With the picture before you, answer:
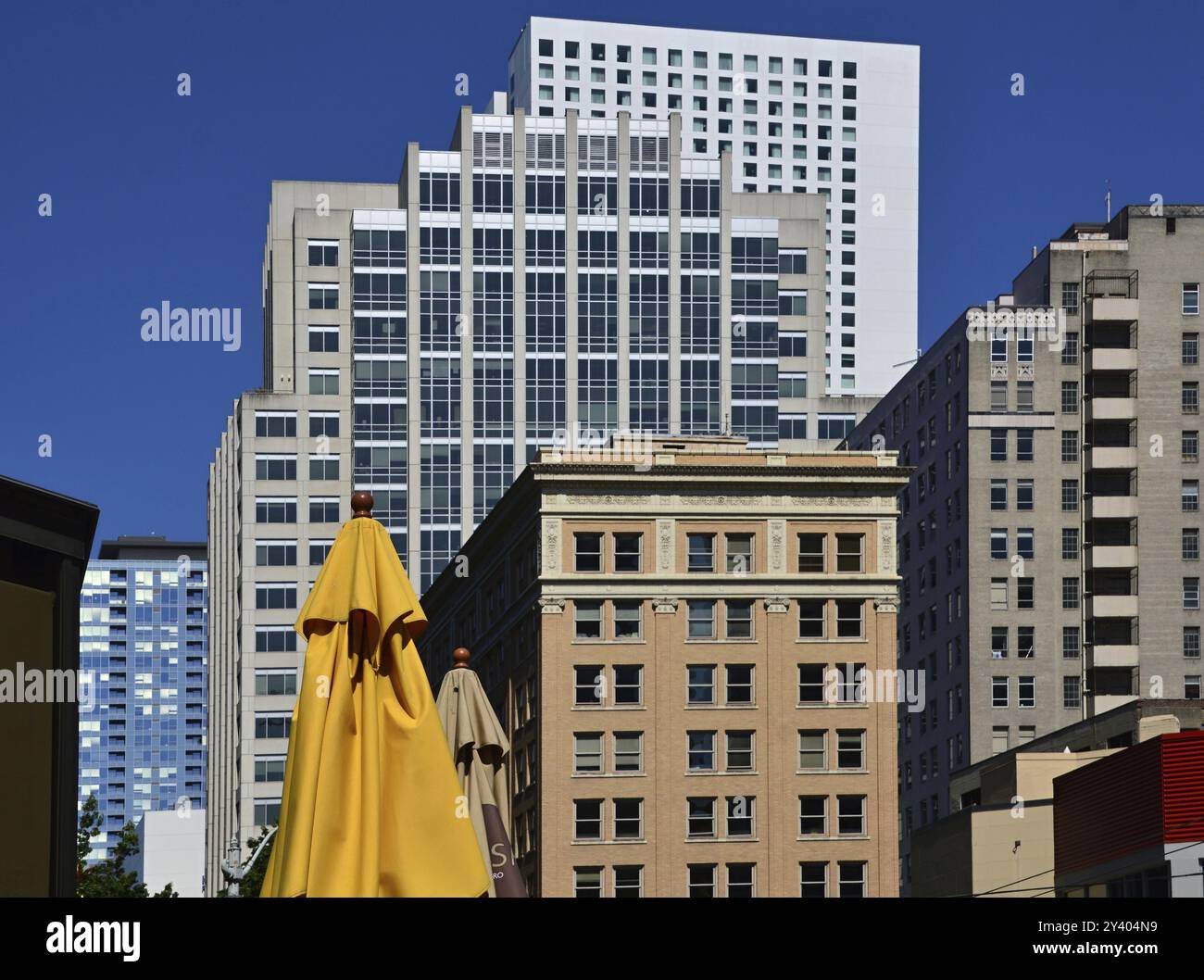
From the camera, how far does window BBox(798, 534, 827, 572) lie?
313 feet

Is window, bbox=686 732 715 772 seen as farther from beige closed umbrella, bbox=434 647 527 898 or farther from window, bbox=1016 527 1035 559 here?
beige closed umbrella, bbox=434 647 527 898

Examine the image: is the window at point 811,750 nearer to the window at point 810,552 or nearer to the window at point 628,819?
the window at point 628,819

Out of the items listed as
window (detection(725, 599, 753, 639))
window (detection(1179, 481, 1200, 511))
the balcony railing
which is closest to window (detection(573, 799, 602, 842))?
window (detection(725, 599, 753, 639))

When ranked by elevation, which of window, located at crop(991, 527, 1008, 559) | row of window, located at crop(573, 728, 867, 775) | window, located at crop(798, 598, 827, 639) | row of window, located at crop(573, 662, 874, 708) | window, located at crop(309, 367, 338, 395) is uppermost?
window, located at crop(309, 367, 338, 395)

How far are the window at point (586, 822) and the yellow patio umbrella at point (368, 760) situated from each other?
76.7m

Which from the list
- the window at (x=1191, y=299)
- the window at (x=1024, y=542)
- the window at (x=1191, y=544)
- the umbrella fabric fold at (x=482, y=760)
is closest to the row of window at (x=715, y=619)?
the window at (x=1024, y=542)

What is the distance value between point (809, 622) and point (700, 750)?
7.97m

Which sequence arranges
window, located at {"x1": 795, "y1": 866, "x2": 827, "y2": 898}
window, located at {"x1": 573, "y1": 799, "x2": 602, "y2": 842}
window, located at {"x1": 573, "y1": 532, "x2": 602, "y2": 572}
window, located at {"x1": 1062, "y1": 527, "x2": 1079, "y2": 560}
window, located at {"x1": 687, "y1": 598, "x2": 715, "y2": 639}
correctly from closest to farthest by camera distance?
window, located at {"x1": 795, "y1": 866, "x2": 827, "y2": 898}, window, located at {"x1": 573, "y1": 799, "x2": 602, "y2": 842}, window, located at {"x1": 687, "y1": 598, "x2": 715, "y2": 639}, window, located at {"x1": 573, "y1": 532, "x2": 602, "y2": 572}, window, located at {"x1": 1062, "y1": 527, "x2": 1079, "y2": 560}

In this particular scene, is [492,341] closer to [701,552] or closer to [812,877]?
[701,552]

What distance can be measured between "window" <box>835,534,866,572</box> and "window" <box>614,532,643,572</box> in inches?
365

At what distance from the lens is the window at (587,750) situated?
91062 millimetres
